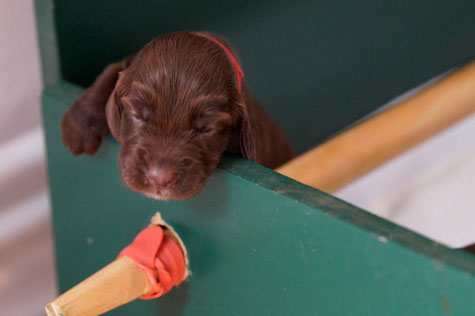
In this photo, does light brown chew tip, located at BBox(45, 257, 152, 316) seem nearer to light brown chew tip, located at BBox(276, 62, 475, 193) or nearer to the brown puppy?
the brown puppy

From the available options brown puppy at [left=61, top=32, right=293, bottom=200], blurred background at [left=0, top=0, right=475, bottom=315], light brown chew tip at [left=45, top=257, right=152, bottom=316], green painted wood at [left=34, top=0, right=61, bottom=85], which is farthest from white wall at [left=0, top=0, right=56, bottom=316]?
light brown chew tip at [left=45, top=257, right=152, bottom=316]

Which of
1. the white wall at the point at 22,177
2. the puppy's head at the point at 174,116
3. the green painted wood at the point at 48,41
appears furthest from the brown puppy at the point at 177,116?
the white wall at the point at 22,177

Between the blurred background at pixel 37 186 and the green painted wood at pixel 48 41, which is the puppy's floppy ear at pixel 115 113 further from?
the blurred background at pixel 37 186

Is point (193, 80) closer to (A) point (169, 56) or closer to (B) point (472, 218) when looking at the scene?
(A) point (169, 56)

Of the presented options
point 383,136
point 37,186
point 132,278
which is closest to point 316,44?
point 383,136

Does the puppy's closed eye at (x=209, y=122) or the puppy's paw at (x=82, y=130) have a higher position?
the puppy's closed eye at (x=209, y=122)
